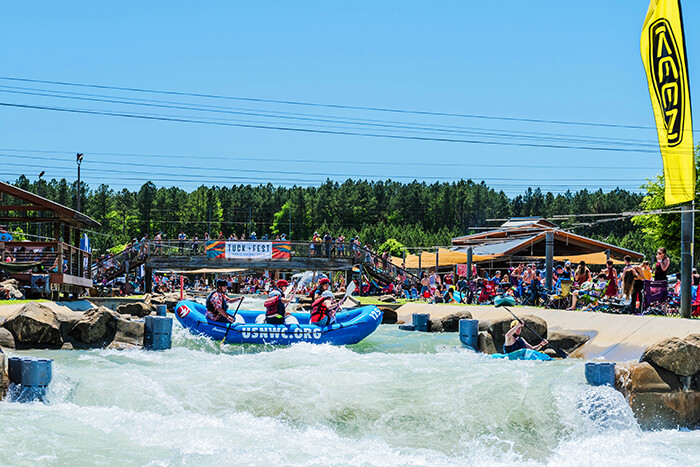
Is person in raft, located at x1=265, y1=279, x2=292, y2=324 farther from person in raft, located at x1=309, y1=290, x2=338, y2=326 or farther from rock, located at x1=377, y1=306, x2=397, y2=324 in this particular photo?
rock, located at x1=377, y1=306, x2=397, y2=324

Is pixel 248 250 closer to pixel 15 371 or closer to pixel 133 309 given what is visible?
pixel 133 309

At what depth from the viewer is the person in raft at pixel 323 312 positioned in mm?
18000

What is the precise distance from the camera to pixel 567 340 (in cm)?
1622

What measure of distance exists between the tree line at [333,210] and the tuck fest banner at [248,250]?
66.0 metres

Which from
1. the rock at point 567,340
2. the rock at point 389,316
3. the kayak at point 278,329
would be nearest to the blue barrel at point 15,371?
the kayak at point 278,329

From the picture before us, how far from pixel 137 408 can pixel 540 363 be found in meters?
7.11

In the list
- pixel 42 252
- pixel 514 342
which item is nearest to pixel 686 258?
pixel 514 342

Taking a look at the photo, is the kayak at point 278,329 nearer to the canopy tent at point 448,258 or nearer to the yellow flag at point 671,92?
the yellow flag at point 671,92

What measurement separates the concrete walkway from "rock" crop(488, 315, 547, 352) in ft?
2.82

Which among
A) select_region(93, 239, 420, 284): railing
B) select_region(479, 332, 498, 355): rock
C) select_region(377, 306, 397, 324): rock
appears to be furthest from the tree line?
select_region(479, 332, 498, 355): rock

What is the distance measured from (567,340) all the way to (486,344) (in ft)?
5.80

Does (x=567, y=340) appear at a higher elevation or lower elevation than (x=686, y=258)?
lower

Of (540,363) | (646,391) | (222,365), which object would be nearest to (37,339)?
(222,365)

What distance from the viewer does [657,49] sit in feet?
49.9
